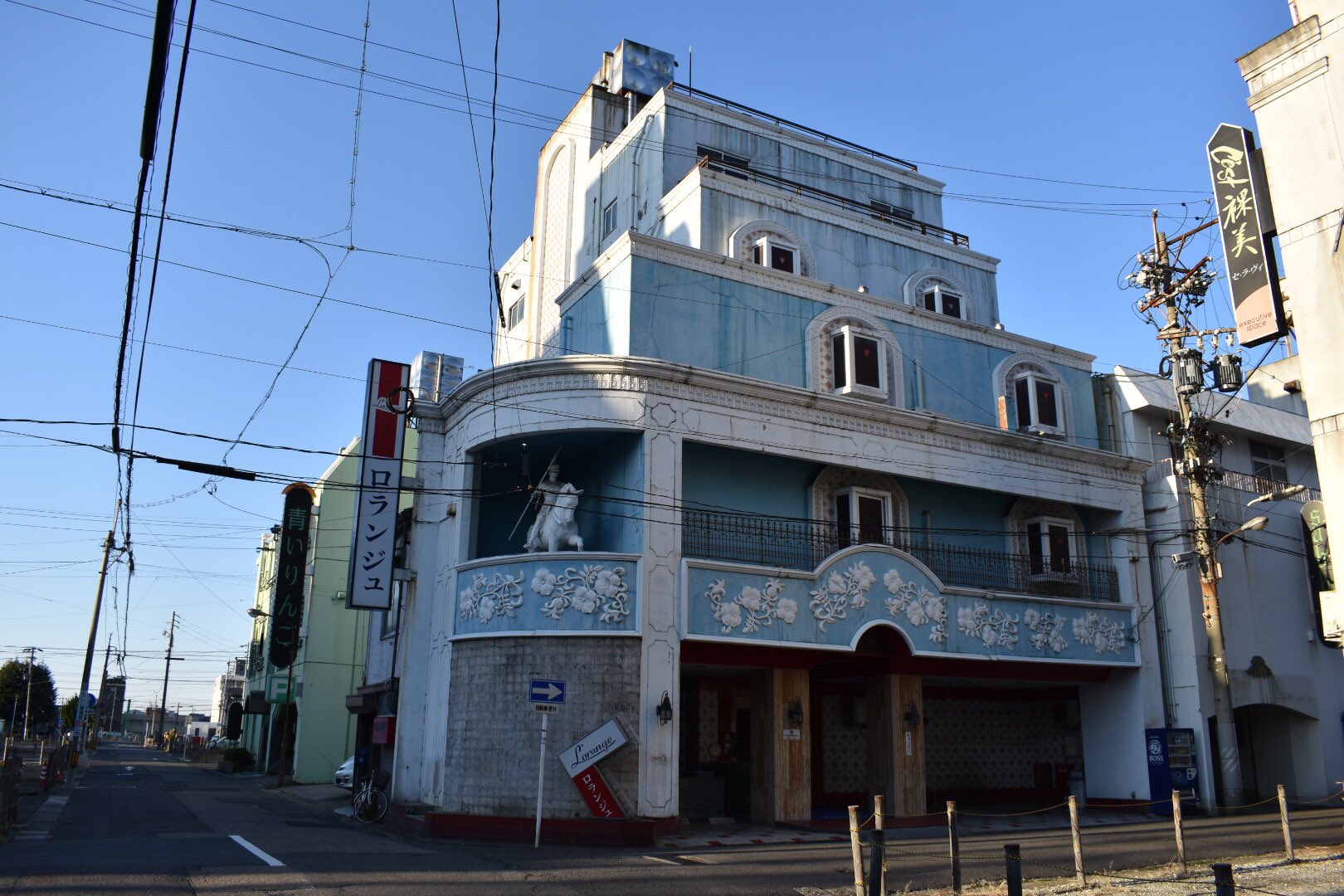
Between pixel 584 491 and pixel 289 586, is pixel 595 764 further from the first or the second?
pixel 289 586

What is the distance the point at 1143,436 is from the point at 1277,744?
9.01 meters

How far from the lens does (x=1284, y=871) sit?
13906 millimetres

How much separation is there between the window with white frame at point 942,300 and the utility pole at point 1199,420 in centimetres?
509

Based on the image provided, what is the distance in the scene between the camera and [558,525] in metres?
19.8

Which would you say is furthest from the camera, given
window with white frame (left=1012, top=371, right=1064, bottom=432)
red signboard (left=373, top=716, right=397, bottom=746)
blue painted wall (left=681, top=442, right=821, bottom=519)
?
window with white frame (left=1012, top=371, right=1064, bottom=432)

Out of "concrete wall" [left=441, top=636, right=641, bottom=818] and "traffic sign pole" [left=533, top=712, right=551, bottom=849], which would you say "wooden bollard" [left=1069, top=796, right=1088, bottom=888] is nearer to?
"concrete wall" [left=441, top=636, right=641, bottom=818]

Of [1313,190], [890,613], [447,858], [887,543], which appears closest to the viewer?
[1313,190]

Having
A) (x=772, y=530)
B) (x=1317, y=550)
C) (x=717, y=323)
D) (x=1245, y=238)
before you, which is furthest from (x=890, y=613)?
(x=1317, y=550)

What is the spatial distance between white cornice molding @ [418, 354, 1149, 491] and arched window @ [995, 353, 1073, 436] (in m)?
0.90

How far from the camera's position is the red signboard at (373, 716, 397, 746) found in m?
21.7

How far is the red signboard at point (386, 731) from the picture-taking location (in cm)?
2173

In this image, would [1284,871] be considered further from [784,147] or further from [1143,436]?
[784,147]

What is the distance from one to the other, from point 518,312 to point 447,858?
2285cm

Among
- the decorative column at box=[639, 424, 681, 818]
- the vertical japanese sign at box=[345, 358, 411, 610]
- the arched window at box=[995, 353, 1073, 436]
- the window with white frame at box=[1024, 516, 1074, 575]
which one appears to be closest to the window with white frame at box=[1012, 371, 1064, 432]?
the arched window at box=[995, 353, 1073, 436]
